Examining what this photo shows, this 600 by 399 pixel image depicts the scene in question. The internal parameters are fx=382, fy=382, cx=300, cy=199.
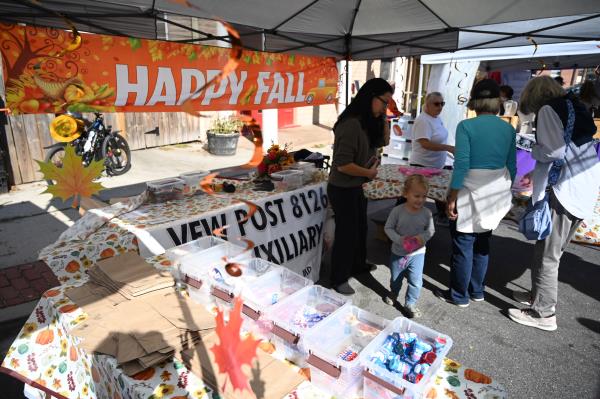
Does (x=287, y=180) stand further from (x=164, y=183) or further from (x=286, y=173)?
(x=164, y=183)

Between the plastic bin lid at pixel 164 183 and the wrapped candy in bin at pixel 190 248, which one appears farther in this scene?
the plastic bin lid at pixel 164 183

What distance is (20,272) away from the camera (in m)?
4.04

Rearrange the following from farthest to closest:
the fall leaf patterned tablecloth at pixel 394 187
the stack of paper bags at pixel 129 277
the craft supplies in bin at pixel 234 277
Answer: the fall leaf patterned tablecloth at pixel 394 187 < the stack of paper bags at pixel 129 277 < the craft supplies in bin at pixel 234 277

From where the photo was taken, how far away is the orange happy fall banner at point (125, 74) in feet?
7.89

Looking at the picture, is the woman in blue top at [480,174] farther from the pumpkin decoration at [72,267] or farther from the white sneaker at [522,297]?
the pumpkin decoration at [72,267]

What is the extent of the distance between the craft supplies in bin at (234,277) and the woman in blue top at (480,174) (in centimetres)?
180

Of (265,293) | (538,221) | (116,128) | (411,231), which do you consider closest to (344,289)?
(411,231)

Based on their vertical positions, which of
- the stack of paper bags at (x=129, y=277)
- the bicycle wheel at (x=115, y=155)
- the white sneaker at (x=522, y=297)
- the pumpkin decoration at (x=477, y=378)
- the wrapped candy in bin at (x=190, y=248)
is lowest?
the white sneaker at (x=522, y=297)

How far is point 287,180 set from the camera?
3.84 metres

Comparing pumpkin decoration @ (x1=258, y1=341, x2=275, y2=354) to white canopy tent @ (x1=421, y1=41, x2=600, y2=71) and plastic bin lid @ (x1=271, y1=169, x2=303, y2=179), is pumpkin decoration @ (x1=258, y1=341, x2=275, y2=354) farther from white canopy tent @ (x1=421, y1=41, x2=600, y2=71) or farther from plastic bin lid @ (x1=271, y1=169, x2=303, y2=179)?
white canopy tent @ (x1=421, y1=41, x2=600, y2=71)

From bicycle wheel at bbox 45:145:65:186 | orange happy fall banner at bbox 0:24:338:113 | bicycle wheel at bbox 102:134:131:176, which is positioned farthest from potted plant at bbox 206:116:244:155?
orange happy fall banner at bbox 0:24:338:113

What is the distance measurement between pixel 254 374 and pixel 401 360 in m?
0.54

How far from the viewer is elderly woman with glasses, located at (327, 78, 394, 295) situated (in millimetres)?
3078

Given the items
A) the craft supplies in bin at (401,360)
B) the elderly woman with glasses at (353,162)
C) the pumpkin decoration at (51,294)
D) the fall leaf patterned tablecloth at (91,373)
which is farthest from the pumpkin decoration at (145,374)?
the elderly woman with glasses at (353,162)
